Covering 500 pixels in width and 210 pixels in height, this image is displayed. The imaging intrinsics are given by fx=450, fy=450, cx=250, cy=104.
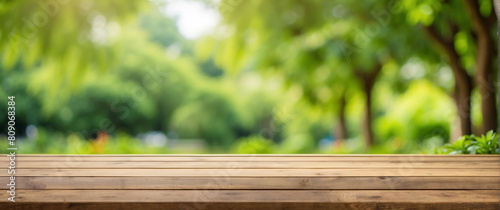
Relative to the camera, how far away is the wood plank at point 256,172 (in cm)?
228

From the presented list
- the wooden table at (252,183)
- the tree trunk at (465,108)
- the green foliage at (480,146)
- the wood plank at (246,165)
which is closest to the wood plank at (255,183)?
the wooden table at (252,183)

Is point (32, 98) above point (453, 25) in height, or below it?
above

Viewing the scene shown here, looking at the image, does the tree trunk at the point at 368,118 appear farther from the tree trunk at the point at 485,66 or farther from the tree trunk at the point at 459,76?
the tree trunk at the point at 485,66

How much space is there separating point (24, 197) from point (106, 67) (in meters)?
4.95

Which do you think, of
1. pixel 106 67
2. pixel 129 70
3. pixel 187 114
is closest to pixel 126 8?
pixel 106 67

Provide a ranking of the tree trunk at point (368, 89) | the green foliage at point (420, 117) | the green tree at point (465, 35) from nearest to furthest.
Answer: the green tree at point (465, 35), the tree trunk at point (368, 89), the green foliage at point (420, 117)

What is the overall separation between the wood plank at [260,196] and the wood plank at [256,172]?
0.85 ft

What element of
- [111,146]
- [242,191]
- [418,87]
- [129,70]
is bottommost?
[242,191]

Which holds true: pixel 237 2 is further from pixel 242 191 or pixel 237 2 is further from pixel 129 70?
pixel 129 70

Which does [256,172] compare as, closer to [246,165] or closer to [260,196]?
[246,165]

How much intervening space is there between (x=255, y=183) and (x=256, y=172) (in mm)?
216

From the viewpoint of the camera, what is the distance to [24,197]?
75.2 inches

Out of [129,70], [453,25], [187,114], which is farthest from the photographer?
[129,70]

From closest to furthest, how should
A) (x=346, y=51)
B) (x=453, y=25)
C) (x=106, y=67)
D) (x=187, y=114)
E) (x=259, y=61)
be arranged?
(x=453, y=25) → (x=106, y=67) → (x=346, y=51) → (x=259, y=61) → (x=187, y=114)
